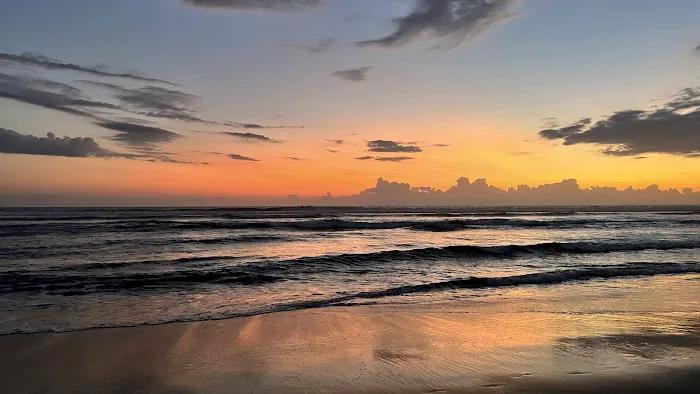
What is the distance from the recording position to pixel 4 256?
16.8 metres

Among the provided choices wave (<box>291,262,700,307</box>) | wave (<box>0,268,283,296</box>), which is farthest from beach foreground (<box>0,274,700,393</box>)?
wave (<box>0,268,283,296</box>)

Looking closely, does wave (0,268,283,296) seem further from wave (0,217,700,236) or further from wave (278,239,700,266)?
wave (0,217,700,236)

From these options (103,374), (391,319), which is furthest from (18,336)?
(391,319)

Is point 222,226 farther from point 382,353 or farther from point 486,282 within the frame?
point 382,353

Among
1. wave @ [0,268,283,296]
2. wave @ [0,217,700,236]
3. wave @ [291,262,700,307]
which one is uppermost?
wave @ [0,217,700,236]

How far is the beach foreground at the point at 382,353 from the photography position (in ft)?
17.0

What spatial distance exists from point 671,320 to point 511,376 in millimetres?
5171

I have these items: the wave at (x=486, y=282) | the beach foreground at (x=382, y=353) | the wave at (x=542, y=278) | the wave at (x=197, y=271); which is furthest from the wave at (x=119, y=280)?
the beach foreground at (x=382, y=353)

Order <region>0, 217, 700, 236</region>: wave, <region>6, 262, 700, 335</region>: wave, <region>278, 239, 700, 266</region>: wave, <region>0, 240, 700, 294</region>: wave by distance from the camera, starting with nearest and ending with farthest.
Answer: <region>6, 262, 700, 335</region>: wave → <region>0, 240, 700, 294</region>: wave → <region>278, 239, 700, 266</region>: wave → <region>0, 217, 700, 236</region>: wave

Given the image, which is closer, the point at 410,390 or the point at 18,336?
the point at 410,390

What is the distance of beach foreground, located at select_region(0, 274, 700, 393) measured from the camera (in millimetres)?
5195

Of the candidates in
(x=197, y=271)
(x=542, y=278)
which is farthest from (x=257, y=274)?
(x=542, y=278)

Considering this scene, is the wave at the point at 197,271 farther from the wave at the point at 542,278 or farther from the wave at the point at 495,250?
the wave at the point at 542,278

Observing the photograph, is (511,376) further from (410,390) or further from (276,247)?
(276,247)
